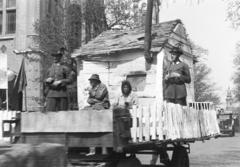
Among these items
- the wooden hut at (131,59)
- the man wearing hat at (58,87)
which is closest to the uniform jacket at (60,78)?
the man wearing hat at (58,87)

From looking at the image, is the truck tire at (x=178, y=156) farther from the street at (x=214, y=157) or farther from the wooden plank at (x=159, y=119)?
the street at (x=214, y=157)

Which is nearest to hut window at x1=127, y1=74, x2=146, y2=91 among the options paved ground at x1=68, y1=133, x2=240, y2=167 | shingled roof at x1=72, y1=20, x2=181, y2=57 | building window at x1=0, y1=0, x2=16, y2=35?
shingled roof at x1=72, y1=20, x2=181, y2=57

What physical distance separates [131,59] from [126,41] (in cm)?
57

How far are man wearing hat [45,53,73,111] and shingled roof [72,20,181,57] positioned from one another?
4830 millimetres

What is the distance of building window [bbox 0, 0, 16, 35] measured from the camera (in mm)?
29688

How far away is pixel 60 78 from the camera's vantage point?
9227 millimetres

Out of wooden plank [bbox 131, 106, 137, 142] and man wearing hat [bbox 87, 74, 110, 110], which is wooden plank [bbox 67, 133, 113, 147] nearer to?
wooden plank [bbox 131, 106, 137, 142]

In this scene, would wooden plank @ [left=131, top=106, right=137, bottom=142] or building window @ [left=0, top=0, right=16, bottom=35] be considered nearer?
wooden plank @ [left=131, top=106, right=137, bottom=142]

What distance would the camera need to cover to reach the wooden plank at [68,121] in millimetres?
6633

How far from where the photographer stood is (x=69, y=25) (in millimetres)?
24500

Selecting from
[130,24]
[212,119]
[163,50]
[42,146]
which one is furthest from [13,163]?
[130,24]

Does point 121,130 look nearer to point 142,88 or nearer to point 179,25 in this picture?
point 142,88

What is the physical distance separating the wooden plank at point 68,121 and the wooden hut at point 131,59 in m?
6.24

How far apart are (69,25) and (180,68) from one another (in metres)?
15.5
